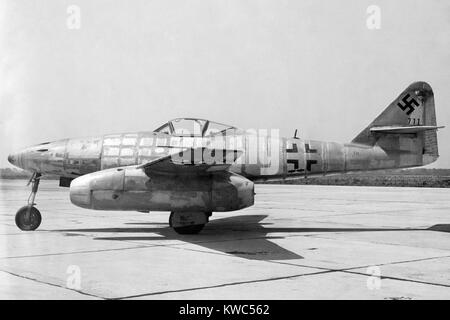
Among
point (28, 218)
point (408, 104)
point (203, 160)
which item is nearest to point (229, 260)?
point (203, 160)

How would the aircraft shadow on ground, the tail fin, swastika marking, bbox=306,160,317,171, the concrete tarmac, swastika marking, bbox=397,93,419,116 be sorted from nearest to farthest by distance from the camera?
1. the concrete tarmac
2. the aircraft shadow on ground
3. swastika marking, bbox=306,160,317,171
4. the tail fin
5. swastika marking, bbox=397,93,419,116

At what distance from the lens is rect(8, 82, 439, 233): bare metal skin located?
11.2m

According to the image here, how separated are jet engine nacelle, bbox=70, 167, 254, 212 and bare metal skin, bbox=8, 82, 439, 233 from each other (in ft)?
0.06

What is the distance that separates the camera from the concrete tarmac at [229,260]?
20.8ft

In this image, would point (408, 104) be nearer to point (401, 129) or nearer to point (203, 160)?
point (401, 129)

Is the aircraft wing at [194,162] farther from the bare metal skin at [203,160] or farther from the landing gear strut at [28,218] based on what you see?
the landing gear strut at [28,218]

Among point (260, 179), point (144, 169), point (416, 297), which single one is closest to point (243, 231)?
point (260, 179)

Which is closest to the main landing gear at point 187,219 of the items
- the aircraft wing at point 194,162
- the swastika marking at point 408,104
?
the aircraft wing at point 194,162

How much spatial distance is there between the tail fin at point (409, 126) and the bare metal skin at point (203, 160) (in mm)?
23

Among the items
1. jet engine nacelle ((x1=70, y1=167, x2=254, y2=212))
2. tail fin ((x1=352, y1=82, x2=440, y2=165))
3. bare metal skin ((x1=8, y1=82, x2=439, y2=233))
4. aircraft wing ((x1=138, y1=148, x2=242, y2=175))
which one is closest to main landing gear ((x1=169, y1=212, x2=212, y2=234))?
bare metal skin ((x1=8, y1=82, x2=439, y2=233))

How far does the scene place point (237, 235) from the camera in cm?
1184

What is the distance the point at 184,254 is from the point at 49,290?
10.1 ft

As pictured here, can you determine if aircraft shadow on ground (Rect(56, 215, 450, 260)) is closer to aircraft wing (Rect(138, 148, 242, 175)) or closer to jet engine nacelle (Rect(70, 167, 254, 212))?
jet engine nacelle (Rect(70, 167, 254, 212))

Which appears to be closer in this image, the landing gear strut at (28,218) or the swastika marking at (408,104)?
the landing gear strut at (28,218)
